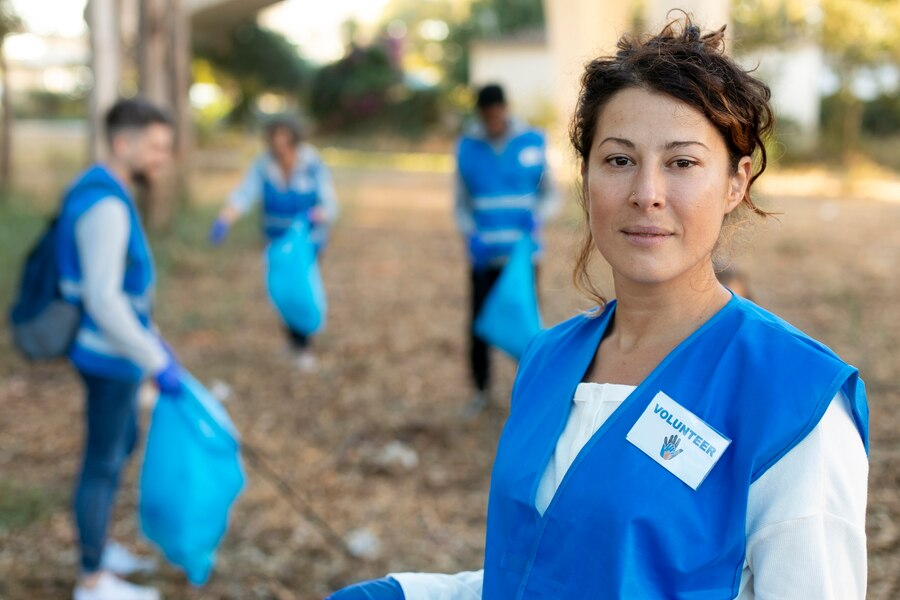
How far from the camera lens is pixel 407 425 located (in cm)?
518

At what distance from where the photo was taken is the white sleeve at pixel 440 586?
147 centimetres

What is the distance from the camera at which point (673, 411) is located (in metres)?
1.22

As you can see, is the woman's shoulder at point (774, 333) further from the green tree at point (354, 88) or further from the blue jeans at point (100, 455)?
the green tree at point (354, 88)

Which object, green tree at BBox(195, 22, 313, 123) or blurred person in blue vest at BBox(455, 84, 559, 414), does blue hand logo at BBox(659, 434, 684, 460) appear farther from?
green tree at BBox(195, 22, 313, 123)

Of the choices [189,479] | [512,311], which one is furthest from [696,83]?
[512,311]

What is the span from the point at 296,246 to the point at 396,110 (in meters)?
24.2

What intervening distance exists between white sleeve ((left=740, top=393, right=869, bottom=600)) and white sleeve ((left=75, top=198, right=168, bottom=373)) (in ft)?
7.60

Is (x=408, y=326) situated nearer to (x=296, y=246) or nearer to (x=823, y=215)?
(x=296, y=246)

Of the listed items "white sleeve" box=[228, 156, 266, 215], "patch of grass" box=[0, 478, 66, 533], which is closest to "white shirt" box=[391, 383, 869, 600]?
"patch of grass" box=[0, 478, 66, 533]

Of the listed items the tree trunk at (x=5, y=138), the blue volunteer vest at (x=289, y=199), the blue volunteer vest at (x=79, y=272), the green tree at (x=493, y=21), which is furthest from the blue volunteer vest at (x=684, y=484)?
the green tree at (x=493, y=21)

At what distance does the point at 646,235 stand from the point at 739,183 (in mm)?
173

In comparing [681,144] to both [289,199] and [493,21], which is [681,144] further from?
[493,21]

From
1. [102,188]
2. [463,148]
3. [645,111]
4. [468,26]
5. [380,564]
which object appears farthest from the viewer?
[468,26]

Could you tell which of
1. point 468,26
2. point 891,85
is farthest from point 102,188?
point 468,26
